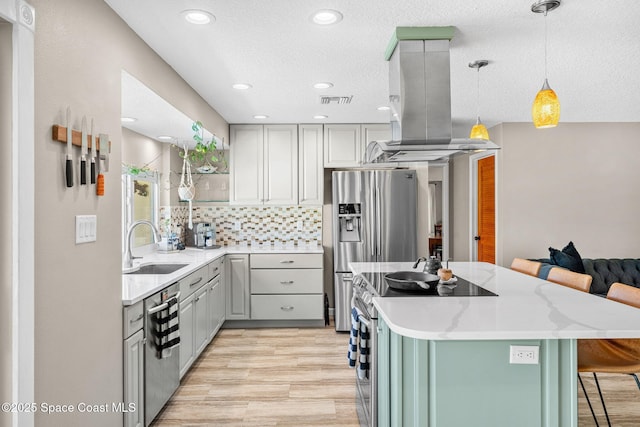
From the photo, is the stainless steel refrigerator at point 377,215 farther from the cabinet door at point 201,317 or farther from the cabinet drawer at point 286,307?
the cabinet door at point 201,317

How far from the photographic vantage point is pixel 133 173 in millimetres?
3873

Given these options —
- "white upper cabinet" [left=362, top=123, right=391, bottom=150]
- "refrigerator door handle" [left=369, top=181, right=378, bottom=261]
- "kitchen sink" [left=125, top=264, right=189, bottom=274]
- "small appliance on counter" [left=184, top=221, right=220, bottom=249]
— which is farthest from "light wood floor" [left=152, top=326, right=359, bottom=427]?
"white upper cabinet" [left=362, top=123, right=391, bottom=150]

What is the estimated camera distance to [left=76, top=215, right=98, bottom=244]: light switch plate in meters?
1.82

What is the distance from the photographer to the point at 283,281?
4.64 meters

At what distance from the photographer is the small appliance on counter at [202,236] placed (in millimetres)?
4863

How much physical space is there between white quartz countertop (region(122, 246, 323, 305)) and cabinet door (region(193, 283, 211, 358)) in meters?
0.25

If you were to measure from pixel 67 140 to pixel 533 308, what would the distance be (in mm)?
2130

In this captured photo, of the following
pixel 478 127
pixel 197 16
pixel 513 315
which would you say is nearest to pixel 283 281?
pixel 478 127

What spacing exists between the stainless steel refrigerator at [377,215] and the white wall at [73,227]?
2.68 m

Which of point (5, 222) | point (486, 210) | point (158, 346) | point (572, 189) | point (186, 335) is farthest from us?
point (486, 210)

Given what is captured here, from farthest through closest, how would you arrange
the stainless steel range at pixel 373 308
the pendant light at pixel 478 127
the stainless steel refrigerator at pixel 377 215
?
the stainless steel refrigerator at pixel 377 215
the pendant light at pixel 478 127
the stainless steel range at pixel 373 308

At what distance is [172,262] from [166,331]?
1142 mm

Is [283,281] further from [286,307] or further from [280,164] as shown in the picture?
[280,164]

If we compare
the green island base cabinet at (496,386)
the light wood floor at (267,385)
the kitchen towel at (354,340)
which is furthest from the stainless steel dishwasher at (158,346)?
the green island base cabinet at (496,386)
